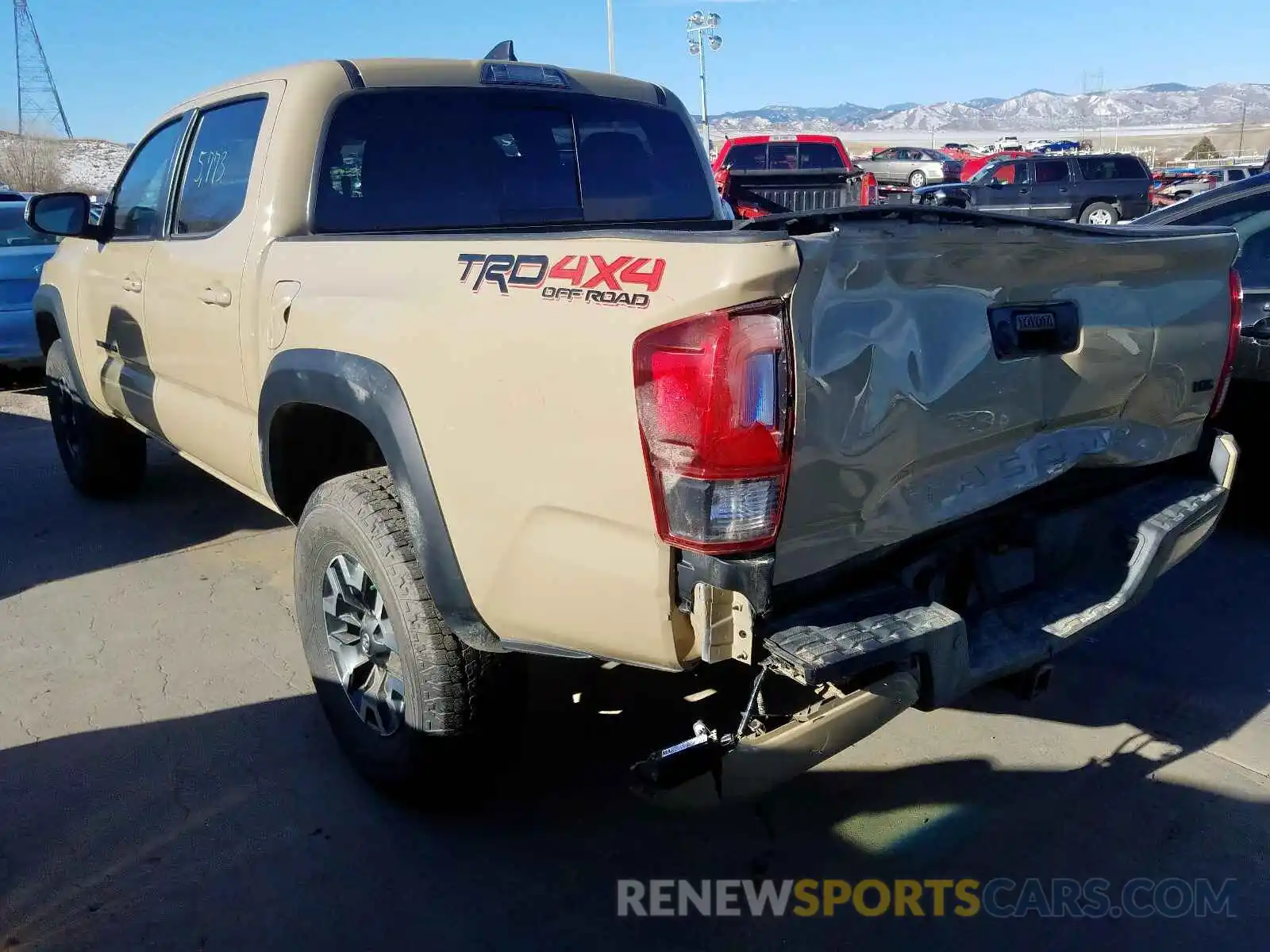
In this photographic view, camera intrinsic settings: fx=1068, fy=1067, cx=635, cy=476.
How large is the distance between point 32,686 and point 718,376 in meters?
3.07

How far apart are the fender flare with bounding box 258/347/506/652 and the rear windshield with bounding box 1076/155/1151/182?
23101 mm

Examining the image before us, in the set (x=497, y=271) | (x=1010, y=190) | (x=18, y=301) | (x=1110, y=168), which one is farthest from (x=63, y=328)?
(x=1110, y=168)

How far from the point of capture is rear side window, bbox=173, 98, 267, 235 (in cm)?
356

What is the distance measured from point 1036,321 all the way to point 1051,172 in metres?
22.9

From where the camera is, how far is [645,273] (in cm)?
204

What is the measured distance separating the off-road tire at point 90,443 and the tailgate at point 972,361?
4480mm

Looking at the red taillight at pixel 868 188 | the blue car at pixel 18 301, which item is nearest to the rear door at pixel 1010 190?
the red taillight at pixel 868 188

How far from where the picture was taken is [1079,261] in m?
2.51

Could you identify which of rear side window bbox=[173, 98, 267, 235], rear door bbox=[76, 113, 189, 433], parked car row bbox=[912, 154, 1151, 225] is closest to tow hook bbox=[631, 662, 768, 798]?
rear side window bbox=[173, 98, 267, 235]

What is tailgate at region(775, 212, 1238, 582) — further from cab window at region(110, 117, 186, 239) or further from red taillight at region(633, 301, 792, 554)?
cab window at region(110, 117, 186, 239)

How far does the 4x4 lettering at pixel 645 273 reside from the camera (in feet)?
6.59

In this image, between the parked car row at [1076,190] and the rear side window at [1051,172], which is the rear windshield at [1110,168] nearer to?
the parked car row at [1076,190]

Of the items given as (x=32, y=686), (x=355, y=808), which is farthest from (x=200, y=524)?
(x=355, y=808)

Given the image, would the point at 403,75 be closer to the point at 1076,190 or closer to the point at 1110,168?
the point at 1076,190
